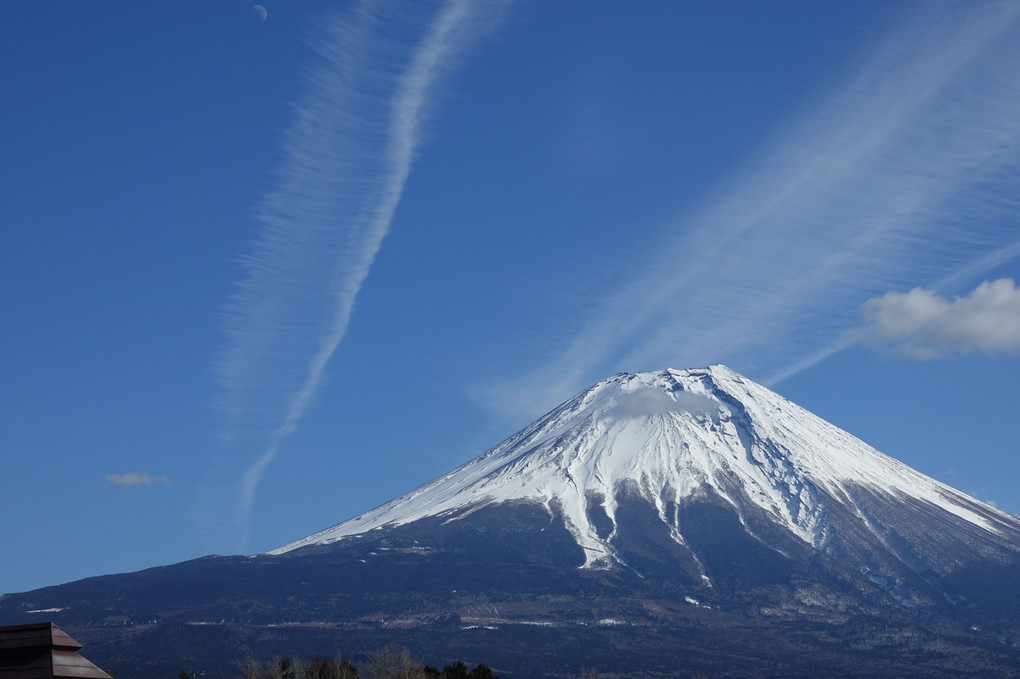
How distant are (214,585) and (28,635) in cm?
16134

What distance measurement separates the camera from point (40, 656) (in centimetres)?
2973

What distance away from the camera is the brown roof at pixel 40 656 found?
96.7ft

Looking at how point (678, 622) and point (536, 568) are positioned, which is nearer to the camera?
point (678, 622)

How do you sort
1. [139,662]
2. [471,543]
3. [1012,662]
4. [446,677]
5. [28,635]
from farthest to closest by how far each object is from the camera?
[471,543]
[1012,662]
[139,662]
[446,677]
[28,635]

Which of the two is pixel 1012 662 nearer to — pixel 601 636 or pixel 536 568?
pixel 601 636

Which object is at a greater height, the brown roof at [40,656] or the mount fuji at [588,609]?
the mount fuji at [588,609]

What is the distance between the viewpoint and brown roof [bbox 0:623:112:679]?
29469 millimetres

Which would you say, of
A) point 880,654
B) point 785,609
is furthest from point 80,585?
point 880,654

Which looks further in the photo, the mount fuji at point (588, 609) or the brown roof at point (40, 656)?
the mount fuji at point (588, 609)

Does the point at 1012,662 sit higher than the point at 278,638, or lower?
lower

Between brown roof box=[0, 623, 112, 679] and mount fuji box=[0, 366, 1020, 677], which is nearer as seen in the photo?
brown roof box=[0, 623, 112, 679]

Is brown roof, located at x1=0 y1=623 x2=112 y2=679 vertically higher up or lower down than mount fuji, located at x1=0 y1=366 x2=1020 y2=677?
lower down

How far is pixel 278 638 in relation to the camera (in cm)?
15350

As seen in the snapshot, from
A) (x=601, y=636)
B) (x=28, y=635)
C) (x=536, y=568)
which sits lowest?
(x=28, y=635)
